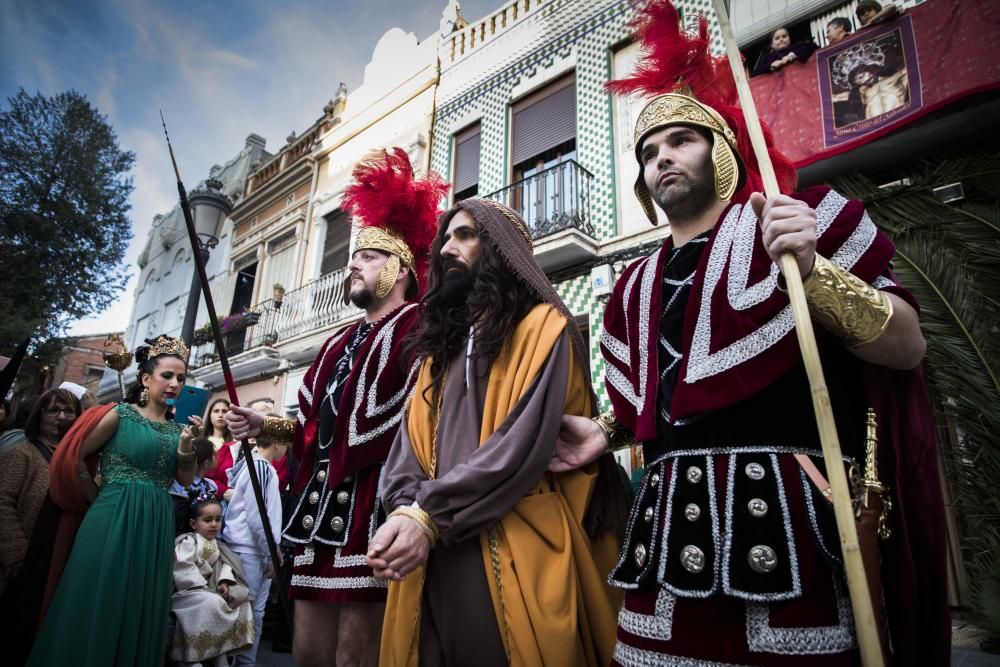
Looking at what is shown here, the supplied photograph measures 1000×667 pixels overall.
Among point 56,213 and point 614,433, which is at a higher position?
point 56,213

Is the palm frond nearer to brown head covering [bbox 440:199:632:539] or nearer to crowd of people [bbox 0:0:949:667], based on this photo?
crowd of people [bbox 0:0:949:667]

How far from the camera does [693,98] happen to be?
1911 millimetres

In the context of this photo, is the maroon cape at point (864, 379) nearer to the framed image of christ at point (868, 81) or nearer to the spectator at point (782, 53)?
the framed image of christ at point (868, 81)

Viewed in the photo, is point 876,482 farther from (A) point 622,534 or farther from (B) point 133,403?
(B) point 133,403

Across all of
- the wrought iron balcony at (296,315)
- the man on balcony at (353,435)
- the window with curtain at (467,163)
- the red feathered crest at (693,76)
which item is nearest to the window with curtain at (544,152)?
the window with curtain at (467,163)

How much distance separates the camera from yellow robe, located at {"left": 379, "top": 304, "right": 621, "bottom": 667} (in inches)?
59.7

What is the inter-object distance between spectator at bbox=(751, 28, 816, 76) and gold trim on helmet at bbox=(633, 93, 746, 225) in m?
5.43

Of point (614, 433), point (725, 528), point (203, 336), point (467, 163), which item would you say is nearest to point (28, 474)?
point (614, 433)

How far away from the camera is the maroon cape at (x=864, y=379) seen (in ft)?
4.22

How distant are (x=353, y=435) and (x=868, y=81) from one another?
6.10 metres

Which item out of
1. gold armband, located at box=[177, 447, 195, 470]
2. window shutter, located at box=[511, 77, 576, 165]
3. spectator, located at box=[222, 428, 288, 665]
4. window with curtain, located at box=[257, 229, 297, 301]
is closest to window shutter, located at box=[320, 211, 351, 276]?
window with curtain, located at box=[257, 229, 297, 301]

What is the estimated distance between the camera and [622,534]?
1816 millimetres

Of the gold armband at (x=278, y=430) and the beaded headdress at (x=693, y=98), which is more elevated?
the beaded headdress at (x=693, y=98)

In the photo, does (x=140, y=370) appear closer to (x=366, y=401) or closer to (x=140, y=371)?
(x=140, y=371)
